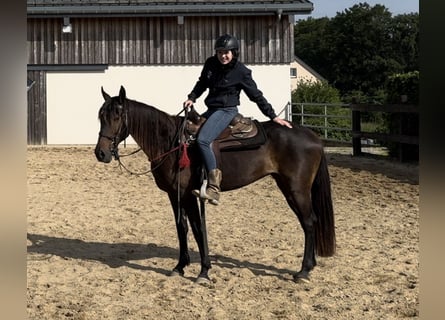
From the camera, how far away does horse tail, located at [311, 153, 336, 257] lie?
16.3ft

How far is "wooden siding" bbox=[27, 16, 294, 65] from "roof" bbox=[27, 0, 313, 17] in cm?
43

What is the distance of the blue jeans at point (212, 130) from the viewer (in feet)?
15.1

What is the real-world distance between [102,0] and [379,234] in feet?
48.3

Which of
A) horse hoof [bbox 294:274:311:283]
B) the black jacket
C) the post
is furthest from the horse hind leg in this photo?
the post

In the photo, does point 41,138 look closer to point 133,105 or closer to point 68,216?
point 68,216

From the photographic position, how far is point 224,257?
18.4 ft

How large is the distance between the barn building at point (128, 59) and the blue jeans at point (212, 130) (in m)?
13.6

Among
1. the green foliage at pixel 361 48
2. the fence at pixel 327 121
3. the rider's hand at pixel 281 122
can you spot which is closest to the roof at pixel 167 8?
the fence at pixel 327 121

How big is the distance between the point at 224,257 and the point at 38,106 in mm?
14396

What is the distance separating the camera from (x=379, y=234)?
6.35m

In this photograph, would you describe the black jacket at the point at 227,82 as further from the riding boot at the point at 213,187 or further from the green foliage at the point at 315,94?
the green foliage at the point at 315,94

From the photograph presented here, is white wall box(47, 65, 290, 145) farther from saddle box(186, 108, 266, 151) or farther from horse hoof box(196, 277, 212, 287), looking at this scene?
horse hoof box(196, 277, 212, 287)

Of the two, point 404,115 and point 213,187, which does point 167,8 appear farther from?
point 213,187
